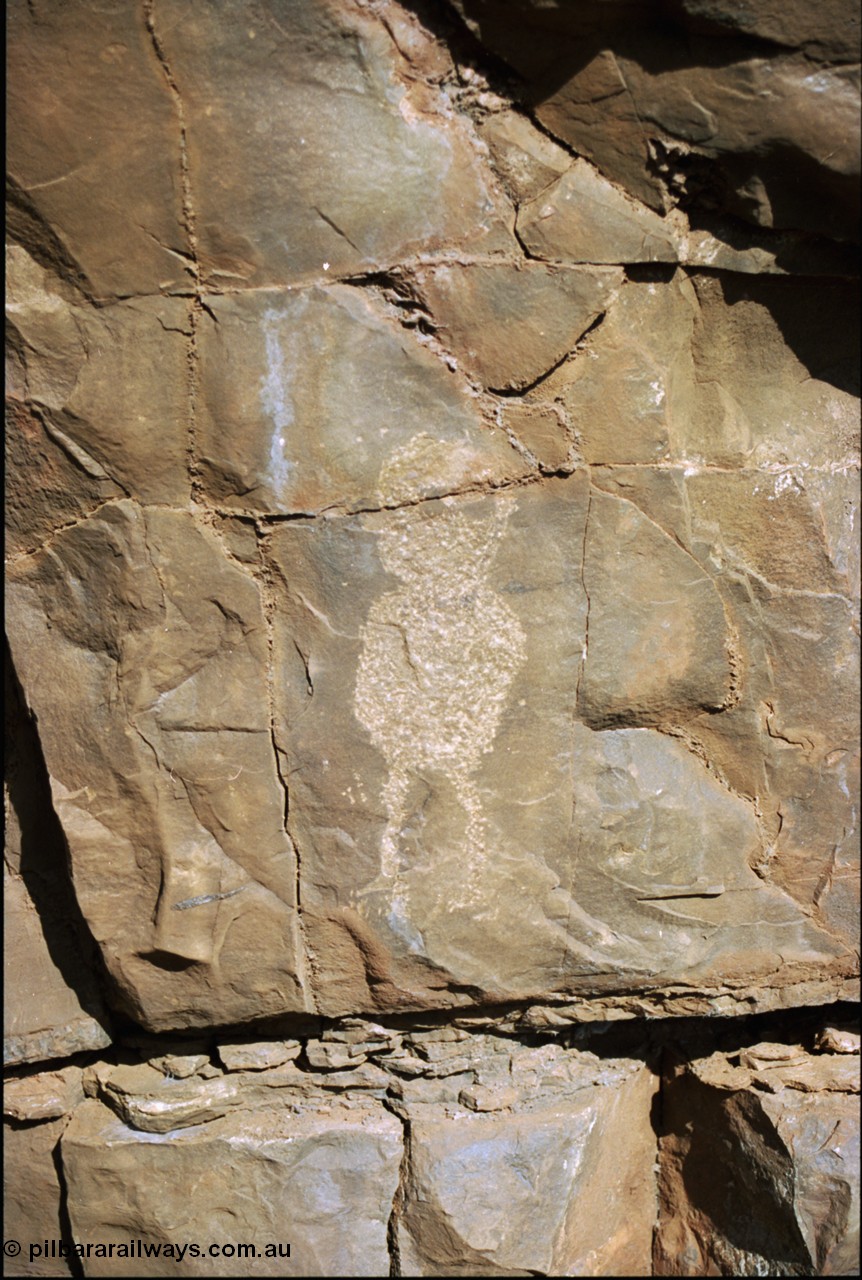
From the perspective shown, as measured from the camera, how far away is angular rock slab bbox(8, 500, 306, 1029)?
6.10 ft

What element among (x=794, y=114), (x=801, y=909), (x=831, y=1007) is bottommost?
(x=831, y=1007)

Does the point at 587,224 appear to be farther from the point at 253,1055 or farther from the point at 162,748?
the point at 253,1055

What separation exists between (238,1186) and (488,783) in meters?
1.06

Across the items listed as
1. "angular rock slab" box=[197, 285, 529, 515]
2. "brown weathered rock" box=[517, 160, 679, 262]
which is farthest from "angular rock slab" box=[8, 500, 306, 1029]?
"brown weathered rock" box=[517, 160, 679, 262]

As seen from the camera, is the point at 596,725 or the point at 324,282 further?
the point at 596,725

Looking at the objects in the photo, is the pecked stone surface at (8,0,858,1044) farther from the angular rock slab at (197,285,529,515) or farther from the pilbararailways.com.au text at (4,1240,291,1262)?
the pilbararailways.com.au text at (4,1240,291,1262)

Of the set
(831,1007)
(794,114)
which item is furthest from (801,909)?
(794,114)

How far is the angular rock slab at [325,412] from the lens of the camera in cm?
176

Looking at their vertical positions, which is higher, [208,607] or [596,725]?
[208,607]

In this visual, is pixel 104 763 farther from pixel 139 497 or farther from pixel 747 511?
pixel 747 511

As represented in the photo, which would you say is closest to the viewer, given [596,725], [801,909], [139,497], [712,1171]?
[139,497]

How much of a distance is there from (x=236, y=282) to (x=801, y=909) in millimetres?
1681

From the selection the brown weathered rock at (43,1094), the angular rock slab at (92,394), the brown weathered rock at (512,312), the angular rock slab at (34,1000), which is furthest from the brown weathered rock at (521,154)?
the brown weathered rock at (43,1094)

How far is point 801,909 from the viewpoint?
2121mm
